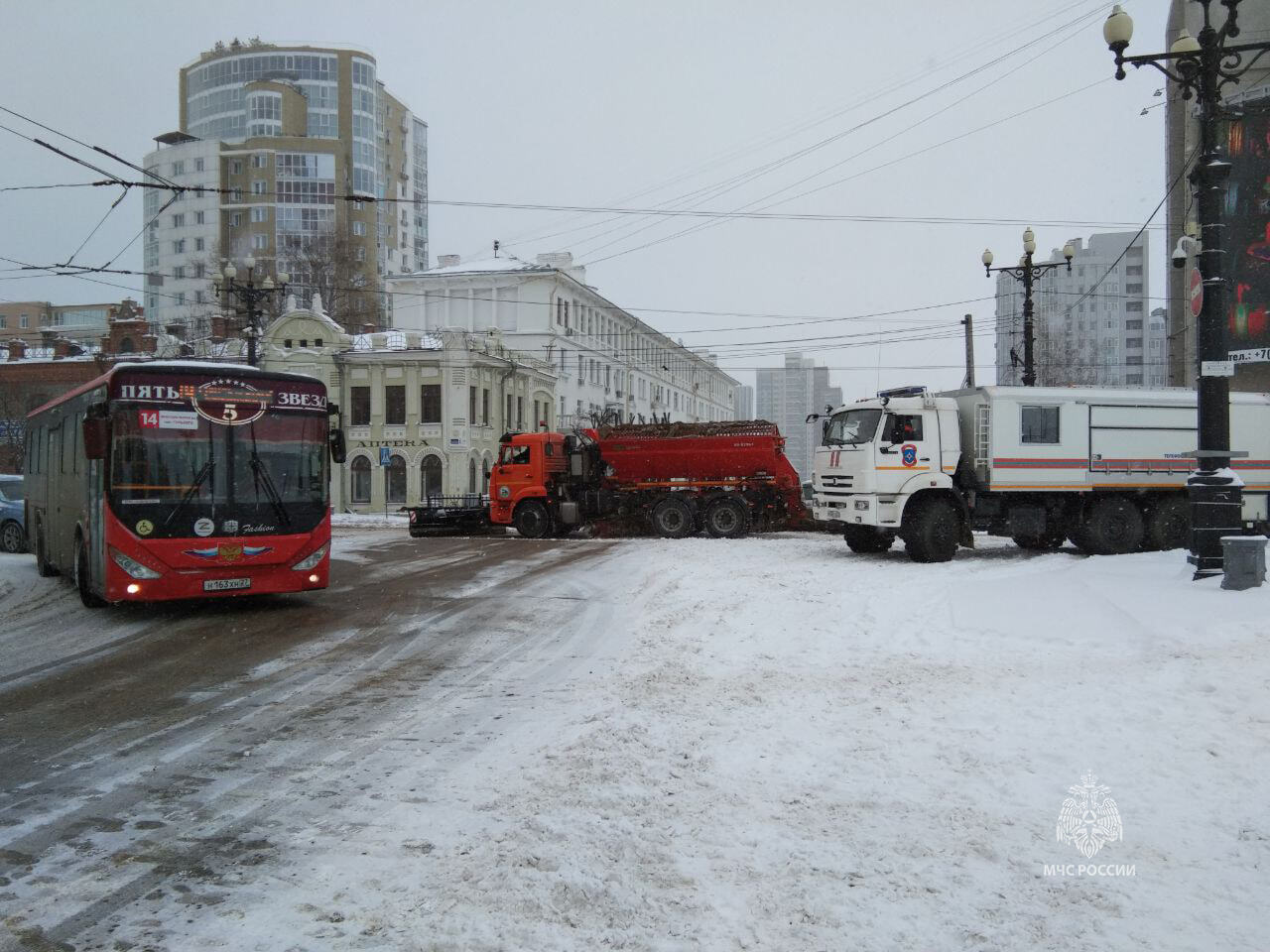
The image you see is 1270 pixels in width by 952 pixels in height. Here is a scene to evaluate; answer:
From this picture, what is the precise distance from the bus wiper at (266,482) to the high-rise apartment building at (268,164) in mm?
67351

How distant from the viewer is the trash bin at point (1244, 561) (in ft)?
30.0

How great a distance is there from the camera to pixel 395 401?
44.2 m

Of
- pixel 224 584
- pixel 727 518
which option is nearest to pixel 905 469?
pixel 727 518

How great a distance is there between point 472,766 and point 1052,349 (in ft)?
211

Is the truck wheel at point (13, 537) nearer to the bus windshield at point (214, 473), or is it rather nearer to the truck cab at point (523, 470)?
the truck cab at point (523, 470)

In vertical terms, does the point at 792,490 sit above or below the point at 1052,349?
below

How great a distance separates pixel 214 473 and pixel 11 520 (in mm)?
14132

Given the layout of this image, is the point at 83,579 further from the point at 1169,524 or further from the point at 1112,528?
the point at 1169,524

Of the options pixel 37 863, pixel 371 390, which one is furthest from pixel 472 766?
pixel 371 390

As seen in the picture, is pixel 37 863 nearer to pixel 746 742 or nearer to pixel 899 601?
pixel 746 742

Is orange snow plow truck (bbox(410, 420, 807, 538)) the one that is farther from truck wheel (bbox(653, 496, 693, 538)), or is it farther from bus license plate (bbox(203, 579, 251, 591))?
bus license plate (bbox(203, 579, 251, 591))

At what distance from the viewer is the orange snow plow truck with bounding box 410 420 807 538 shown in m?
25.4

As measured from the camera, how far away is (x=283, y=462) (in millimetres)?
11531

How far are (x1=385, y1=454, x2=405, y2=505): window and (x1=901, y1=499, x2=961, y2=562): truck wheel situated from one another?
1262 inches
